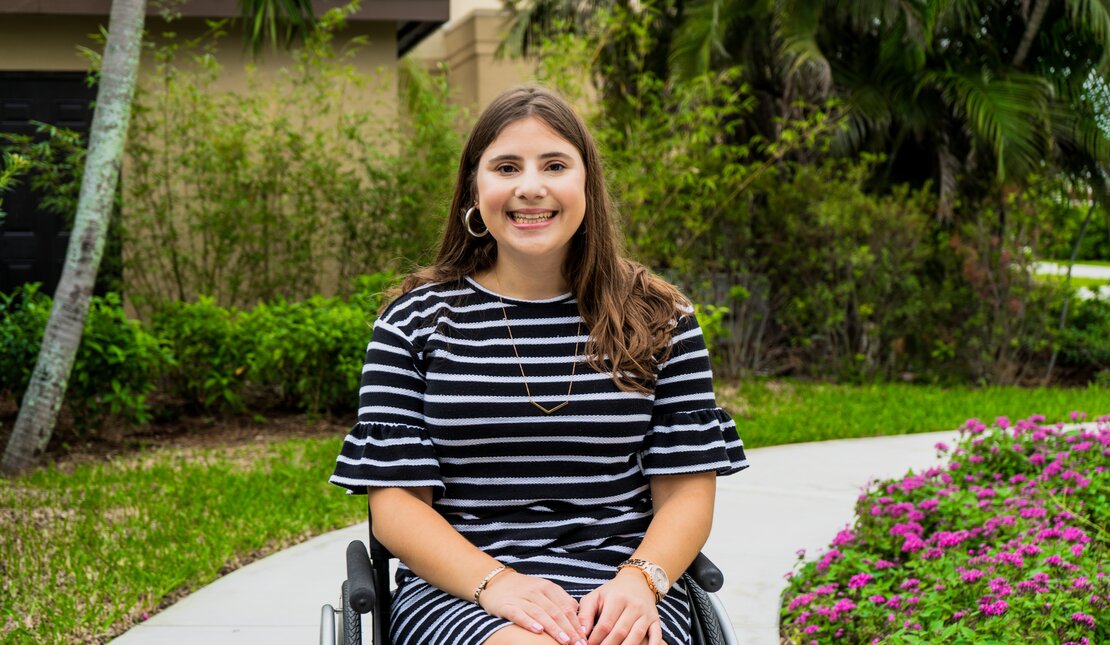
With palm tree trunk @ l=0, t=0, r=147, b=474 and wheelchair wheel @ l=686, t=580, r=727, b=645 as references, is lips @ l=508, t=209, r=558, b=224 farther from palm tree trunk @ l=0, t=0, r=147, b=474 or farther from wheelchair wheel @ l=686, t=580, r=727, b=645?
palm tree trunk @ l=0, t=0, r=147, b=474

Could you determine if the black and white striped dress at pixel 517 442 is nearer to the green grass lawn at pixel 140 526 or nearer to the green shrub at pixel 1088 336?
the green grass lawn at pixel 140 526

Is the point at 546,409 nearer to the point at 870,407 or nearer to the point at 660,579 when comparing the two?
the point at 660,579

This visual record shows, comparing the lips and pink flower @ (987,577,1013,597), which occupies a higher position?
the lips

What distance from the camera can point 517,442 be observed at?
2.37 m

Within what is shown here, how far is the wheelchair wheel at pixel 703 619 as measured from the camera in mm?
2324

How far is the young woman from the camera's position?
2346mm

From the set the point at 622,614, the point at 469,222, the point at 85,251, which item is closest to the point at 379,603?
the point at 622,614

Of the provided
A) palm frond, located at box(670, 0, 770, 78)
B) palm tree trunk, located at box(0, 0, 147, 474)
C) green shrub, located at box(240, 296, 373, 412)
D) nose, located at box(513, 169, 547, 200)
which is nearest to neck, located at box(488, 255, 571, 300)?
nose, located at box(513, 169, 547, 200)

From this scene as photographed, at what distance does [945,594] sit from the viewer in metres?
3.51

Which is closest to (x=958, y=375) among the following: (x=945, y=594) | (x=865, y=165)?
(x=865, y=165)

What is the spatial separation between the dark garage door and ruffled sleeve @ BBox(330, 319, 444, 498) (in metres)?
8.54

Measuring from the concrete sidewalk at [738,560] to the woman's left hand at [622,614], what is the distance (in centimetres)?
159

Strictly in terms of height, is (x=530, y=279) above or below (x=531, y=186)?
below

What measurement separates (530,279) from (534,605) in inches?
27.9
